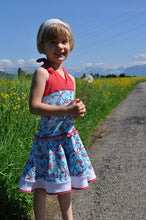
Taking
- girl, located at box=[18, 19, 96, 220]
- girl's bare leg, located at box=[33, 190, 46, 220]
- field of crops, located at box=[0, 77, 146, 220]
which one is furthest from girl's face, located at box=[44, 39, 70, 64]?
field of crops, located at box=[0, 77, 146, 220]

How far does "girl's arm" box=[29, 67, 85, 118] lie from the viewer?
1.88 meters

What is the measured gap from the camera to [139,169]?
12.0 feet

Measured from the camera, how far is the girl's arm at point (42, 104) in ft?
6.15

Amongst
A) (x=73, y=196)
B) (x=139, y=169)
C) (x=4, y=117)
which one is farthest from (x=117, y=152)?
(x=4, y=117)

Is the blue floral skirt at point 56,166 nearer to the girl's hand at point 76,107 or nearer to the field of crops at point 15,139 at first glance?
the girl's hand at point 76,107

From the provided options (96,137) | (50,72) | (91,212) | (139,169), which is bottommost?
(96,137)

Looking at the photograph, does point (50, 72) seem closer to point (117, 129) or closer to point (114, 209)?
point (114, 209)

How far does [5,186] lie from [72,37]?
4.74 feet

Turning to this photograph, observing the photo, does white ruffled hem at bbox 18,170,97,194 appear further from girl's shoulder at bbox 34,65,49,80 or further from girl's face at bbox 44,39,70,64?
girl's face at bbox 44,39,70,64

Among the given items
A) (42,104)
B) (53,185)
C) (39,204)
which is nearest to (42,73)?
(42,104)

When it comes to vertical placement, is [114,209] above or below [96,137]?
above

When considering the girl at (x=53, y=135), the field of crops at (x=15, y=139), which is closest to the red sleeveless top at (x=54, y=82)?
the girl at (x=53, y=135)

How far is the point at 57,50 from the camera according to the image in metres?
1.99

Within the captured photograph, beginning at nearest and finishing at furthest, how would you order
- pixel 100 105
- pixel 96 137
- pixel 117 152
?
1. pixel 117 152
2. pixel 96 137
3. pixel 100 105
